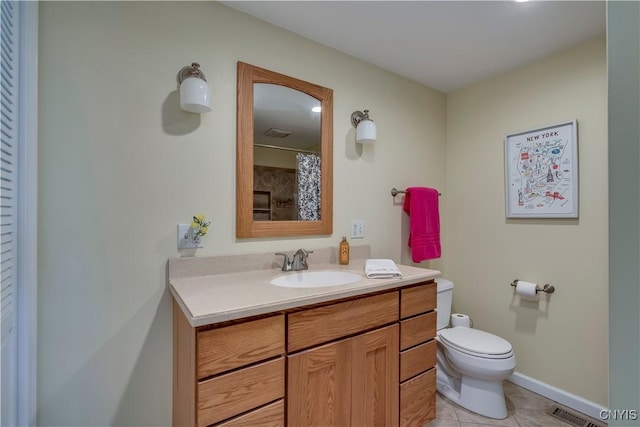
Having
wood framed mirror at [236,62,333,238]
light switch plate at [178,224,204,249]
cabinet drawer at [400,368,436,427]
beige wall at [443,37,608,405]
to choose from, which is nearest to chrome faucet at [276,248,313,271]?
wood framed mirror at [236,62,333,238]

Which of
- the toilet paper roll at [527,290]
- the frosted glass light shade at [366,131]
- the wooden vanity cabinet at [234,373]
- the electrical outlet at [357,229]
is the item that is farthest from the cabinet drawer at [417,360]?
the frosted glass light shade at [366,131]

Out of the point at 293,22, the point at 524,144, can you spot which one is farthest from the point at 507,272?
the point at 293,22

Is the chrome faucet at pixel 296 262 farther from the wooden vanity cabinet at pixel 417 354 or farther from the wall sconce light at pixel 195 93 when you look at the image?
the wall sconce light at pixel 195 93

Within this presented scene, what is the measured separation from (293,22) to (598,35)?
1836 mm

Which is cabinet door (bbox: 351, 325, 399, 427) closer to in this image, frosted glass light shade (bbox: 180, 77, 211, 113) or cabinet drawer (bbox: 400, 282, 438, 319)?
cabinet drawer (bbox: 400, 282, 438, 319)

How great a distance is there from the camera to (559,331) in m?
1.91

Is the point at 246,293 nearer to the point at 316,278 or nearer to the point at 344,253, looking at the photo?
the point at 316,278

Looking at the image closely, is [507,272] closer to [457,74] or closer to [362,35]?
[457,74]

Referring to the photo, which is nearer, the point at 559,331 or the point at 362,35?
the point at 362,35

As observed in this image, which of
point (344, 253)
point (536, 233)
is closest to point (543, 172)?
point (536, 233)

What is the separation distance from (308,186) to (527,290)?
1672 millimetres

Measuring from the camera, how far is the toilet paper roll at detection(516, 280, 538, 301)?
1.97 m

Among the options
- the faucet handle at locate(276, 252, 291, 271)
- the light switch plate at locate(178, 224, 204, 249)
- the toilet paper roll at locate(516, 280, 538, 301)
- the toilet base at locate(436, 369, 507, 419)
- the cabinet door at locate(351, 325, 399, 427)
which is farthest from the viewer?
the toilet paper roll at locate(516, 280, 538, 301)

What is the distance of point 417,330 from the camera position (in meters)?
1.51
